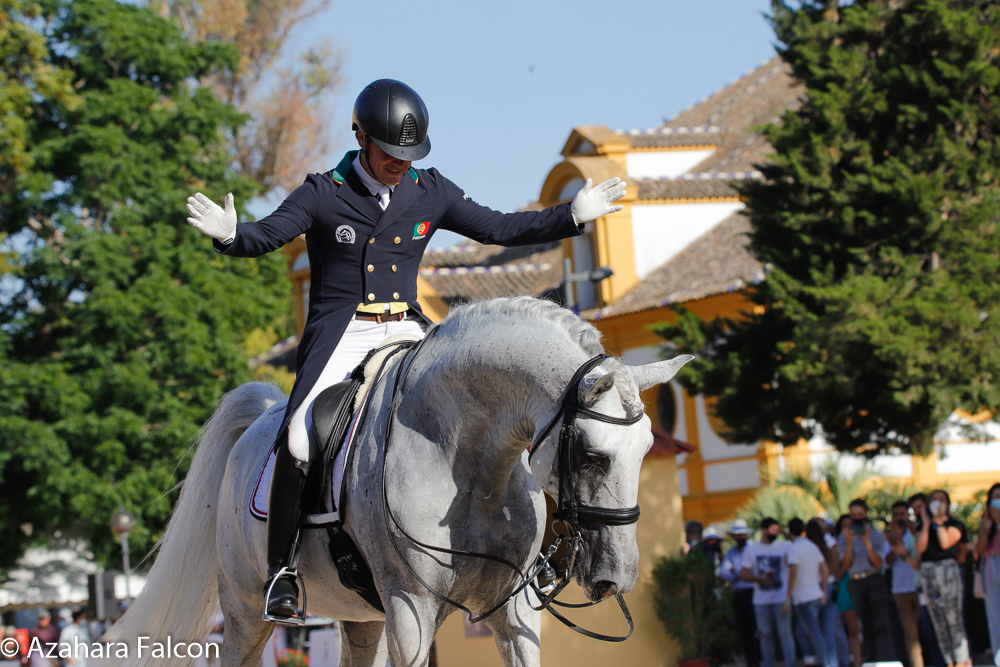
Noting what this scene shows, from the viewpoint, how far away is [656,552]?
13.6 meters

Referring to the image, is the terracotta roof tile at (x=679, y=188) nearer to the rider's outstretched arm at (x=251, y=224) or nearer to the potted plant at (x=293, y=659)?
the potted plant at (x=293, y=659)

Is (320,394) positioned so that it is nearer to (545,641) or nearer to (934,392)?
(545,641)

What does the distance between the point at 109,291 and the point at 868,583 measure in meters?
16.6

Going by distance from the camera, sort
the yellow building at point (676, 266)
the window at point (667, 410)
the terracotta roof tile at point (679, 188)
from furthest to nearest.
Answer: the terracotta roof tile at point (679, 188)
the window at point (667, 410)
the yellow building at point (676, 266)

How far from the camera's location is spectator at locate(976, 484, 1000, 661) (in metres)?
10.9

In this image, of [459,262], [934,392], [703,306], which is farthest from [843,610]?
[459,262]

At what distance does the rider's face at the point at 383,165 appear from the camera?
16.2 feet

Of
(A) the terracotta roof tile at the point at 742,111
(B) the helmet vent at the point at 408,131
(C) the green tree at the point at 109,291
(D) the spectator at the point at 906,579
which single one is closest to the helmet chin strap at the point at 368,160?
(B) the helmet vent at the point at 408,131

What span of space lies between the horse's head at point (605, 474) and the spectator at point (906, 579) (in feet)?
29.6

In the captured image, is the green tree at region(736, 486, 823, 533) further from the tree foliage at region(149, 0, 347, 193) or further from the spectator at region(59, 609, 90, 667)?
the tree foliage at region(149, 0, 347, 193)

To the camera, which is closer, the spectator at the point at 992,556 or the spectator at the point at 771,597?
the spectator at the point at 992,556

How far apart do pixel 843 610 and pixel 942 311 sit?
12.9ft

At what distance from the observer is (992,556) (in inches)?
430

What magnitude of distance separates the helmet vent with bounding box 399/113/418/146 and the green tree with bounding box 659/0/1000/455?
33.7 ft
